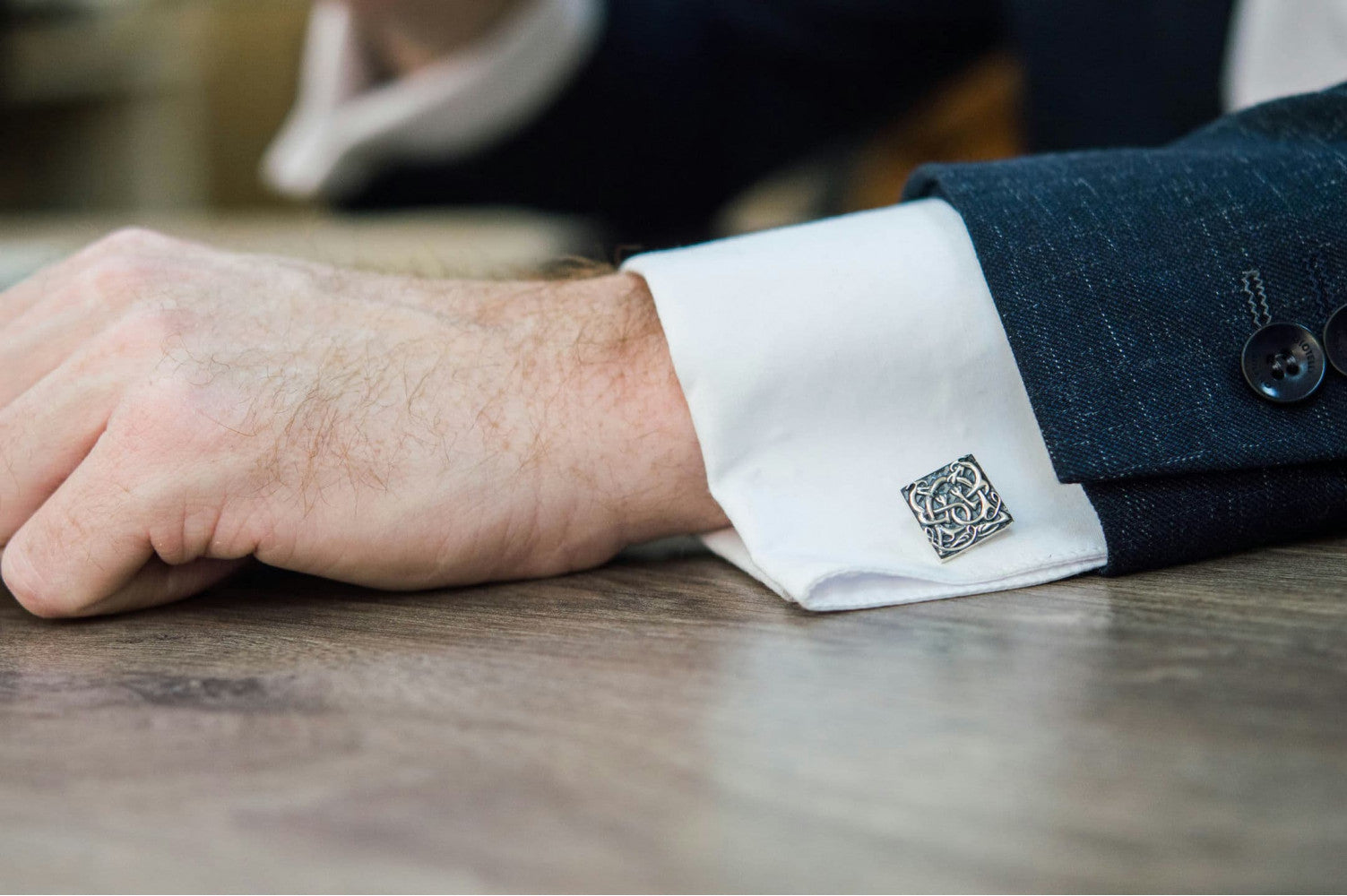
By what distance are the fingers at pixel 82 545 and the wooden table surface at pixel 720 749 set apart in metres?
0.03

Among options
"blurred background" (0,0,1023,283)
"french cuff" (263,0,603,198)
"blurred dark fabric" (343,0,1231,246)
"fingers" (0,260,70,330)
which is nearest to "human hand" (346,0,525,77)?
"french cuff" (263,0,603,198)

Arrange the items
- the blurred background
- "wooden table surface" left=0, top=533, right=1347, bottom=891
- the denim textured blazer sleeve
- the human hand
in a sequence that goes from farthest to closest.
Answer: the blurred background, the human hand, the denim textured blazer sleeve, "wooden table surface" left=0, top=533, right=1347, bottom=891

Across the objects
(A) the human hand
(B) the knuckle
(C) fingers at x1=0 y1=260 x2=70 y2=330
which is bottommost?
(B) the knuckle

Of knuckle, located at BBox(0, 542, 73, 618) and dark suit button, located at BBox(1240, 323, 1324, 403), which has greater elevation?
dark suit button, located at BBox(1240, 323, 1324, 403)

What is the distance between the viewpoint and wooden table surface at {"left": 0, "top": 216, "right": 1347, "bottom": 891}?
0.20 metres

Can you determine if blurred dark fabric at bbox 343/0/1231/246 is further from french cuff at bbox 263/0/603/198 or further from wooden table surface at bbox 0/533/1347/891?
wooden table surface at bbox 0/533/1347/891

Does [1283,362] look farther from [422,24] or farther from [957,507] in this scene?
[422,24]

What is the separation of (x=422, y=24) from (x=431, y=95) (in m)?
0.07

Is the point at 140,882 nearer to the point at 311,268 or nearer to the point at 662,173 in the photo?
the point at 311,268

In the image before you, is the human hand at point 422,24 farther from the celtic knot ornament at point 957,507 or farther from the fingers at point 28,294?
the celtic knot ornament at point 957,507

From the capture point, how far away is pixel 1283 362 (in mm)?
390

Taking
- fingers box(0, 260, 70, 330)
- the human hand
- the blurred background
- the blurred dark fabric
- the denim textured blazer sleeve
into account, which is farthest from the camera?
the blurred background

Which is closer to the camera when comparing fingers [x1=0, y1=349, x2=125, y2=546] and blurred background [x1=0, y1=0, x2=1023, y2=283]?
fingers [x1=0, y1=349, x2=125, y2=546]

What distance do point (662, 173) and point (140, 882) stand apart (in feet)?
4.19
